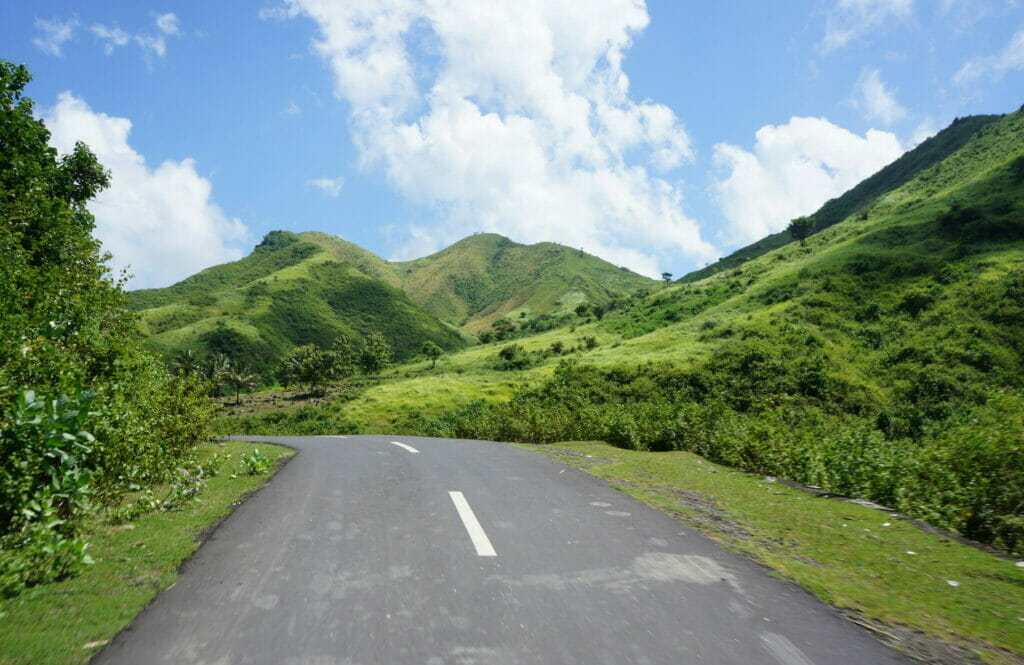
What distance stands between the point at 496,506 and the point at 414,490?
1.62 m

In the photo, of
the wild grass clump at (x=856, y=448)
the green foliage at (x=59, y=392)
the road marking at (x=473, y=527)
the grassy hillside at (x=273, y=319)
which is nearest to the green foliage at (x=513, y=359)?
the wild grass clump at (x=856, y=448)

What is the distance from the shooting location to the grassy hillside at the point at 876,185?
139 m

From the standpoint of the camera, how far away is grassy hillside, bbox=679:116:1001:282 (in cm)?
13938

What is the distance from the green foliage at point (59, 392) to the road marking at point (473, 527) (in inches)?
129

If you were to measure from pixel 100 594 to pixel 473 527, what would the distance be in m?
3.14

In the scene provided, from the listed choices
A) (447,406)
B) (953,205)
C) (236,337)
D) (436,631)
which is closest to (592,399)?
(447,406)

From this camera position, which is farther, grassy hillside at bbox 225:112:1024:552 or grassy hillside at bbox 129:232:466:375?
grassy hillside at bbox 129:232:466:375

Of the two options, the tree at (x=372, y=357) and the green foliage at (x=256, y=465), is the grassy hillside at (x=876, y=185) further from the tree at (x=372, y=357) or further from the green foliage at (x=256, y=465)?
the green foliage at (x=256, y=465)

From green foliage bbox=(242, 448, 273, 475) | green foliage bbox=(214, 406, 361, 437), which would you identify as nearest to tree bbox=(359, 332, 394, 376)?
green foliage bbox=(214, 406, 361, 437)

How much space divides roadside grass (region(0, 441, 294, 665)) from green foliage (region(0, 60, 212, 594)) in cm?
27

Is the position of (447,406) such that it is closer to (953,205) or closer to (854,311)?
(854,311)

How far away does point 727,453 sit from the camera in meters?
12.6

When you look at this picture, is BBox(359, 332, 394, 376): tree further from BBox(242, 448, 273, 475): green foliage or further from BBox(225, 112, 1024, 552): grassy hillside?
BBox(242, 448, 273, 475): green foliage

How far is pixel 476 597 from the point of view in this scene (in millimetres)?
3736
